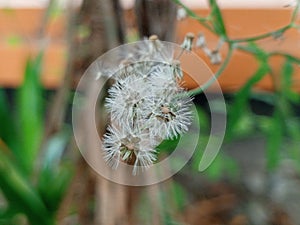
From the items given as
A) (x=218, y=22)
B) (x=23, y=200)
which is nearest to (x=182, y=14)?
(x=218, y=22)

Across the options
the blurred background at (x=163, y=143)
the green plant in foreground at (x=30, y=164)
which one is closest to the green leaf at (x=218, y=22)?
the blurred background at (x=163, y=143)

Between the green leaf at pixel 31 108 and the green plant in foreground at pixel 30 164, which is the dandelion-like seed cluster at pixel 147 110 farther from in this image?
the green leaf at pixel 31 108

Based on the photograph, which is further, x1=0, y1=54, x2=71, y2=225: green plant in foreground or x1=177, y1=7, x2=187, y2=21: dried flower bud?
x1=0, y1=54, x2=71, y2=225: green plant in foreground

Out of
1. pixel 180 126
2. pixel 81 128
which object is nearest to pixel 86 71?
pixel 81 128

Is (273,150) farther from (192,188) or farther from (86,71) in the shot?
(192,188)

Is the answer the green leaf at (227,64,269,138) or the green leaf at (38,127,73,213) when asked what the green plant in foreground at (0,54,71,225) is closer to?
A: the green leaf at (38,127,73,213)

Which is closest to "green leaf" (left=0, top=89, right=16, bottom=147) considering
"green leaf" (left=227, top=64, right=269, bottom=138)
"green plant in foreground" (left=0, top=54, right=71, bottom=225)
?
"green plant in foreground" (left=0, top=54, right=71, bottom=225)

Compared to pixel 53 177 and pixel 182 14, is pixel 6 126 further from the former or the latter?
pixel 182 14
